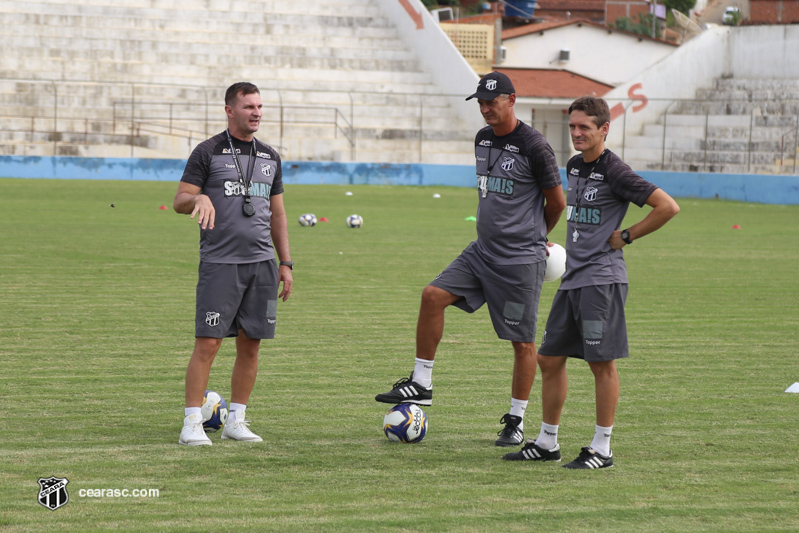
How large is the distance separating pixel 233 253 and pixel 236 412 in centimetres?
93

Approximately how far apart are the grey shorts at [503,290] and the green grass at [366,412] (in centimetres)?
67

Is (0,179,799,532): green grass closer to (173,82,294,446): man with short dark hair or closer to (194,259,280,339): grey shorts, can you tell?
(173,82,294,446): man with short dark hair

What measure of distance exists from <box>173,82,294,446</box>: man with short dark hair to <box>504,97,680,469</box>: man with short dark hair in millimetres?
1698

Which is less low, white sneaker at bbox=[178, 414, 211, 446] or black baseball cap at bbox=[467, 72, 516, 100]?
black baseball cap at bbox=[467, 72, 516, 100]

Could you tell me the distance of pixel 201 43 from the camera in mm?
41906

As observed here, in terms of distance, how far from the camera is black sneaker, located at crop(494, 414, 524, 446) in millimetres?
6117

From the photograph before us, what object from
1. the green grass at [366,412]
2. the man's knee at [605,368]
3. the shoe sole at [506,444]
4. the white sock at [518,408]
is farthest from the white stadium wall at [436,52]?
the man's knee at [605,368]

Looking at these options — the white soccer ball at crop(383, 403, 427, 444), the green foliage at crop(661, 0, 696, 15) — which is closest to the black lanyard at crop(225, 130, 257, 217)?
the white soccer ball at crop(383, 403, 427, 444)

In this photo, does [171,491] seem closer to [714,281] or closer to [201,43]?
[714,281]

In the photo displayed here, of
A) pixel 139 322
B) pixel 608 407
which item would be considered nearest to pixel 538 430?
pixel 608 407

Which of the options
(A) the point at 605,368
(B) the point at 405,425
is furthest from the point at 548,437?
(B) the point at 405,425

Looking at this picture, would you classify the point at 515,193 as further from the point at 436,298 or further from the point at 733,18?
the point at 733,18

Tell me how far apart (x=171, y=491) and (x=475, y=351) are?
4452 millimetres

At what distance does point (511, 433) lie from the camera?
6137 mm
